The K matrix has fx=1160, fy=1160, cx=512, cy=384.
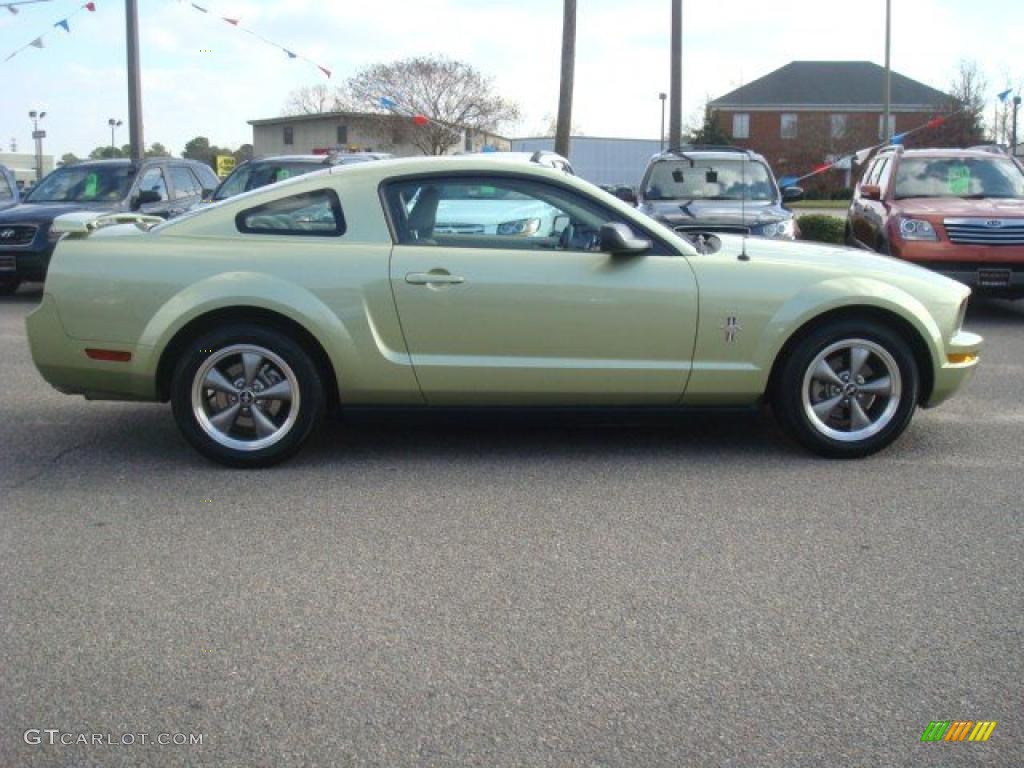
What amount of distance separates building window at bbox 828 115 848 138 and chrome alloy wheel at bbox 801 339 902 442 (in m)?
66.8

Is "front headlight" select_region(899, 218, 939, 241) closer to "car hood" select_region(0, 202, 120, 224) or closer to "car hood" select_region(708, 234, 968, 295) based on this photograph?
"car hood" select_region(708, 234, 968, 295)

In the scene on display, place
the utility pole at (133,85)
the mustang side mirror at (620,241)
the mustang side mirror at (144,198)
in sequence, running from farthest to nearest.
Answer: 1. the utility pole at (133,85)
2. the mustang side mirror at (144,198)
3. the mustang side mirror at (620,241)

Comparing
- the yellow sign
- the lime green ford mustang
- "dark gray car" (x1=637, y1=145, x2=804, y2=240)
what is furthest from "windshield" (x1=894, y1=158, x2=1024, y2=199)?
the yellow sign

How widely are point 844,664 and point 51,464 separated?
415cm

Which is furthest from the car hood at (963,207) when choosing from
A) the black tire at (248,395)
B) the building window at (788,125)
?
the building window at (788,125)

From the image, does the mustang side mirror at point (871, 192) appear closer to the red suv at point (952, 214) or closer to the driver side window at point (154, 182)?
the red suv at point (952, 214)

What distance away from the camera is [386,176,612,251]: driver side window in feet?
19.2

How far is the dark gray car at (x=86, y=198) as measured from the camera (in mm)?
13008

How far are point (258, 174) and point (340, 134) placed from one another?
53315 mm

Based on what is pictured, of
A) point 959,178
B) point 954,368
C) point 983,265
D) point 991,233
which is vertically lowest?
point 954,368

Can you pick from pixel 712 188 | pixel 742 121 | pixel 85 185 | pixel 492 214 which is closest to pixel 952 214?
pixel 712 188

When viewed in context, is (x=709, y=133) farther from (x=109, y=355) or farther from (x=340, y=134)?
(x=109, y=355)

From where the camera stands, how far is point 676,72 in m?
23.5

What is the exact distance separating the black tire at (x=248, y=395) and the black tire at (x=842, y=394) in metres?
2.38
